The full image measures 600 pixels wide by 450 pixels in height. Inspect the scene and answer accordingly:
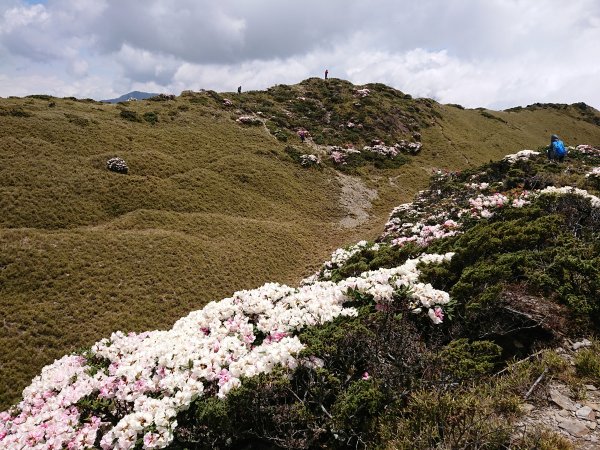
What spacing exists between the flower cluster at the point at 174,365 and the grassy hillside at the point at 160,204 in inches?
382

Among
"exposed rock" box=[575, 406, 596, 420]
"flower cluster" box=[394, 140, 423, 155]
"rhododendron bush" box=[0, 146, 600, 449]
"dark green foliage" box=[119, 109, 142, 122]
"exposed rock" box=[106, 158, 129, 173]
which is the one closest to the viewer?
"exposed rock" box=[575, 406, 596, 420]

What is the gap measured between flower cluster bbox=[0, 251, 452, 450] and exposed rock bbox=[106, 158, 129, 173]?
90.0 feet

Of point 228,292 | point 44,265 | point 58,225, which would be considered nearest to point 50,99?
point 58,225

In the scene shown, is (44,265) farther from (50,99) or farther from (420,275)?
(50,99)

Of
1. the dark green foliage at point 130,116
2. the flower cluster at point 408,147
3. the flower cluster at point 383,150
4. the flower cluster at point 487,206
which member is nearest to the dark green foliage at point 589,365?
the flower cluster at point 487,206

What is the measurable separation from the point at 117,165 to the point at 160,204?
21.3 feet

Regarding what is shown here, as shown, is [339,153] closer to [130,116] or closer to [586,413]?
[130,116]

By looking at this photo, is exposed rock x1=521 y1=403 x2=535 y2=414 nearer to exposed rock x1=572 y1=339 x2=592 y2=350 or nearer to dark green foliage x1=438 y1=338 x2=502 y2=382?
dark green foliage x1=438 y1=338 x2=502 y2=382

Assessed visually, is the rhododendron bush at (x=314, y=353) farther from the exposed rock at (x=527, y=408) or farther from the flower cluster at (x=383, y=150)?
the flower cluster at (x=383, y=150)

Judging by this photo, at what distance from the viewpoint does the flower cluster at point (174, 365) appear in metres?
6.01

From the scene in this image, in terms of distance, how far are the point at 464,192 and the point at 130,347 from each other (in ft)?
81.6

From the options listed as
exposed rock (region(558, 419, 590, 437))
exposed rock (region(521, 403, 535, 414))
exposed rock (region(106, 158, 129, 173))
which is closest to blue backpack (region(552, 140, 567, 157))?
exposed rock (region(521, 403, 535, 414))

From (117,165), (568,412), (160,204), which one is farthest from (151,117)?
(568,412)

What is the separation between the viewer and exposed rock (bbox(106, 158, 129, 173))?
32438mm
